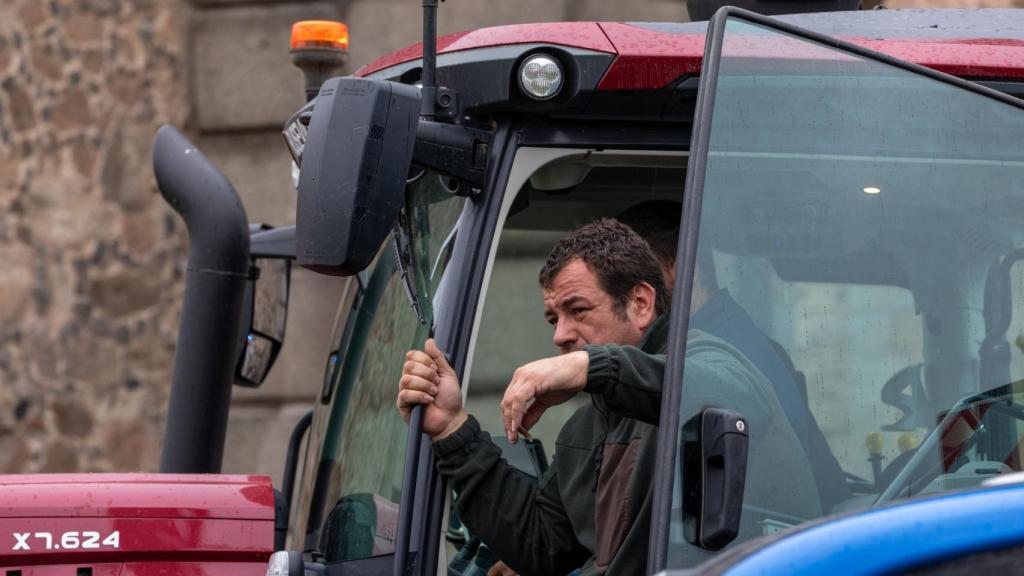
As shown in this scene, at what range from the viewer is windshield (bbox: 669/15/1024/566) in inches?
89.7

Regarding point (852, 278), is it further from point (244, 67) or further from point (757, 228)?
point (244, 67)

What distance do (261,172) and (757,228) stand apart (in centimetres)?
677

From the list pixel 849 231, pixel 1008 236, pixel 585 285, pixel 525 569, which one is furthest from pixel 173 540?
pixel 1008 236

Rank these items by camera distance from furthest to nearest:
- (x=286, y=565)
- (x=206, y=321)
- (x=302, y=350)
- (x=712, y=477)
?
(x=302, y=350) < (x=206, y=321) < (x=286, y=565) < (x=712, y=477)

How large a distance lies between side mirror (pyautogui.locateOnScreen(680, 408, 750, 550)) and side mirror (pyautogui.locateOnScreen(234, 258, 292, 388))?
205cm

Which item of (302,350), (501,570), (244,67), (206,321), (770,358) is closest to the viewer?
(770,358)

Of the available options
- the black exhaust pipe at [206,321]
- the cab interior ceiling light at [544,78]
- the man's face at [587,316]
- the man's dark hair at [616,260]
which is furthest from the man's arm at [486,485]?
the black exhaust pipe at [206,321]

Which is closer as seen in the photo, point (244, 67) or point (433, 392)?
point (433, 392)

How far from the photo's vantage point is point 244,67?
891 centimetres

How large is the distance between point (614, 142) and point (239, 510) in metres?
0.98

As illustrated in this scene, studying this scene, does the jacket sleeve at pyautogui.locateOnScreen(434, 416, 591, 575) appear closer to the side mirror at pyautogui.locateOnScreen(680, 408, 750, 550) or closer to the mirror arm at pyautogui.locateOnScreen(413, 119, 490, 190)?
the mirror arm at pyautogui.locateOnScreen(413, 119, 490, 190)

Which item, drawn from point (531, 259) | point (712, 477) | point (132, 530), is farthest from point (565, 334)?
point (531, 259)

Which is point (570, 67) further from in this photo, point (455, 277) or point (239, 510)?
point (239, 510)

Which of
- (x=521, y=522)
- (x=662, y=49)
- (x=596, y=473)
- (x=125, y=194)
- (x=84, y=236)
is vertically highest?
(x=662, y=49)
